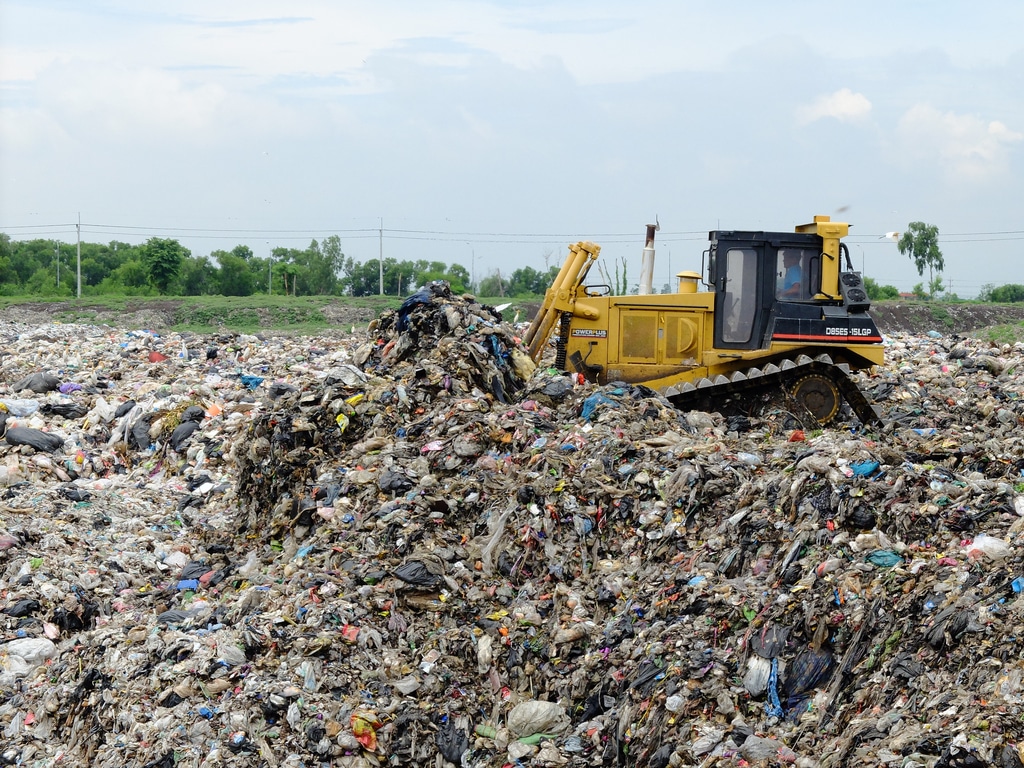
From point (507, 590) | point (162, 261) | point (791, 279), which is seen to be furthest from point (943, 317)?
point (507, 590)

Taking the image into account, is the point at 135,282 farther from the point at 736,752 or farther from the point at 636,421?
the point at 736,752

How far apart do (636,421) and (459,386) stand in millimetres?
1379

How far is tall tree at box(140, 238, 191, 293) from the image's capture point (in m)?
32.3

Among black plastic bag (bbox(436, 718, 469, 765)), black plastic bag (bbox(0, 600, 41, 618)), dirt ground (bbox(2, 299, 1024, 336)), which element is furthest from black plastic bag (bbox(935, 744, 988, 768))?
dirt ground (bbox(2, 299, 1024, 336))

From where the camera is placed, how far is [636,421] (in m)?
7.86

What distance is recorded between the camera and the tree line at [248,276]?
106 ft

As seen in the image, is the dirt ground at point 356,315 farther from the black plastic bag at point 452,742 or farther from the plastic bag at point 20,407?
the black plastic bag at point 452,742

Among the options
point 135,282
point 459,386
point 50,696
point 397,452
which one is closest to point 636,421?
point 459,386

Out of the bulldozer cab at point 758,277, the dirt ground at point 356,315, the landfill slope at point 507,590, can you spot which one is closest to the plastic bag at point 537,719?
the landfill slope at point 507,590

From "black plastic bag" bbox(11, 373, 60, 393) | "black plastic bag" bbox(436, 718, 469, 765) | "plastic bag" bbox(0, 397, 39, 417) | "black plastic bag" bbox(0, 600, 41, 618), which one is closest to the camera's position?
"black plastic bag" bbox(436, 718, 469, 765)

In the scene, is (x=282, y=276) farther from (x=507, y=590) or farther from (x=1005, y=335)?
(x=507, y=590)

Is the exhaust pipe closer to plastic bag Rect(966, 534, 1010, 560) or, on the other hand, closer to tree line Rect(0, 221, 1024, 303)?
plastic bag Rect(966, 534, 1010, 560)

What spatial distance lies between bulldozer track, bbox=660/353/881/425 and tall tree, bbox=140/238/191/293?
26197 mm

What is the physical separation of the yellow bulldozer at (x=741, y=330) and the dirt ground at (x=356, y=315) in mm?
13703
